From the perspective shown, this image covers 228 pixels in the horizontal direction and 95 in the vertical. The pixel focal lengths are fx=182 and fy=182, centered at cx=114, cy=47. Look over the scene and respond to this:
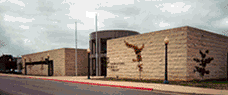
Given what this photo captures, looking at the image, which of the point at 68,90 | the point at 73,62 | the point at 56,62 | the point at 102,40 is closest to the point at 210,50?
the point at 68,90

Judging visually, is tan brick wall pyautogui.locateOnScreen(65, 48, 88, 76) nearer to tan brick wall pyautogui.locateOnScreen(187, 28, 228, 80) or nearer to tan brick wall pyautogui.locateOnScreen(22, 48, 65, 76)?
tan brick wall pyautogui.locateOnScreen(22, 48, 65, 76)

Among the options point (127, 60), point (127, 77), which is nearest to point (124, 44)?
point (127, 60)

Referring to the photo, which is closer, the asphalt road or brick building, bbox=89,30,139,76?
the asphalt road

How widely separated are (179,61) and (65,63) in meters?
22.7

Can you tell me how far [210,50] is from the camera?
19.3 meters

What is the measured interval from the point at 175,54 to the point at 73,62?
73.6ft

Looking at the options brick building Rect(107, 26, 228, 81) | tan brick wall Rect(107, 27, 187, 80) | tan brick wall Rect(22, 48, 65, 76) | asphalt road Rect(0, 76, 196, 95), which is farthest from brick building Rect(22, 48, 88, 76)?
asphalt road Rect(0, 76, 196, 95)

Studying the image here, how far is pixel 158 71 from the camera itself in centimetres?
1917

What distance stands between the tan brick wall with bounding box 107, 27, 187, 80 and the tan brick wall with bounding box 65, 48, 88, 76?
12.2m

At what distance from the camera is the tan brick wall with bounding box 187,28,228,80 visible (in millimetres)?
17375

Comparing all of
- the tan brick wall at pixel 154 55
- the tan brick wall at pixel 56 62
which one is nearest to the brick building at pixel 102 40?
the tan brick wall at pixel 56 62

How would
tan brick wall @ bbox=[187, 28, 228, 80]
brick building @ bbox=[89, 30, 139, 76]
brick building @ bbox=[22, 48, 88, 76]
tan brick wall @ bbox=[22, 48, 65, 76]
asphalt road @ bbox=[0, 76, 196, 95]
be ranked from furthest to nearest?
tan brick wall @ bbox=[22, 48, 65, 76]
brick building @ bbox=[22, 48, 88, 76]
brick building @ bbox=[89, 30, 139, 76]
tan brick wall @ bbox=[187, 28, 228, 80]
asphalt road @ bbox=[0, 76, 196, 95]

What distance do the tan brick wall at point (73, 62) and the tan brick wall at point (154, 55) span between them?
12.2 metres

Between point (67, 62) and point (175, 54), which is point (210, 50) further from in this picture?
point (67, 62)
